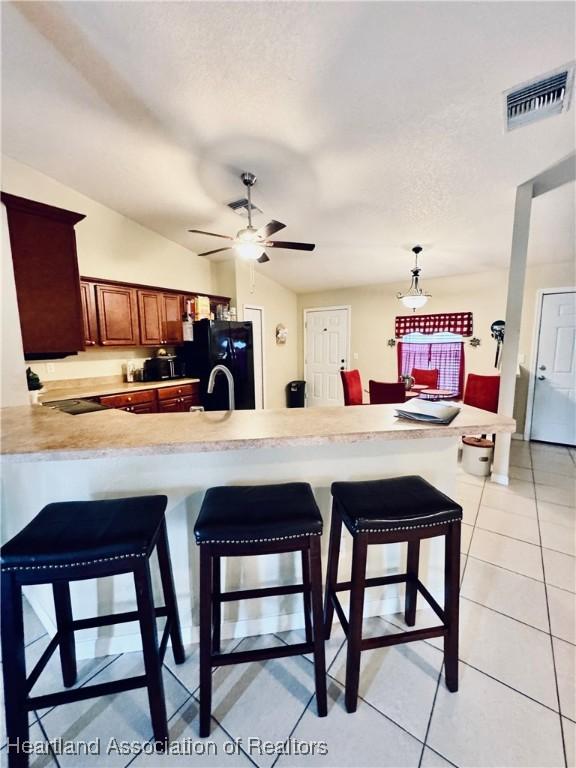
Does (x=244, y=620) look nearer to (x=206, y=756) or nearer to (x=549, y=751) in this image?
(x=206, y=756)

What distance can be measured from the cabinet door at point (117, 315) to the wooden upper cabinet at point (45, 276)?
20.3 inches

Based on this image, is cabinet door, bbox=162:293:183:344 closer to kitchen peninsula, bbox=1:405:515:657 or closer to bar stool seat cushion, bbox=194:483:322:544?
kitchen peninsula, bbox=1:405:515:657

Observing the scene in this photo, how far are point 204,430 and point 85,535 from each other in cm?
51

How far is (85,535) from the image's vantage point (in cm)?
102

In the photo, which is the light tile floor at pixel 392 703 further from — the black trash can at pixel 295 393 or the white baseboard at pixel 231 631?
the black trash can at pixel 295 393

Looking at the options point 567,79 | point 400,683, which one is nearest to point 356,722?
point 400,683

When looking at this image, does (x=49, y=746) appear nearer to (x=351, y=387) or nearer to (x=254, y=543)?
(x=254, y=543)

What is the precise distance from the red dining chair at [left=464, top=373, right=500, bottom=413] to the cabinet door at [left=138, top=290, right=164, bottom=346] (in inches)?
155

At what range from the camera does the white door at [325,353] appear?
19.8 feet

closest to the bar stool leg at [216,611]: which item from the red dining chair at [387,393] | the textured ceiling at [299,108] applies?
the textured ceiling at [299,108]

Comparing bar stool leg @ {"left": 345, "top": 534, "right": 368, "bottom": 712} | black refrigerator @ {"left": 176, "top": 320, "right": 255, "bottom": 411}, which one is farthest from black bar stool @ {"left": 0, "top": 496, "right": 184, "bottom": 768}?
black refrigerator @ {"left": 176, "top": 320, "right": 255, "bottom": 411}

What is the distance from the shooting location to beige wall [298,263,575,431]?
4230 mm

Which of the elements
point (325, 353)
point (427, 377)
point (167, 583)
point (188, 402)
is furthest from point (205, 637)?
point (325, 353)

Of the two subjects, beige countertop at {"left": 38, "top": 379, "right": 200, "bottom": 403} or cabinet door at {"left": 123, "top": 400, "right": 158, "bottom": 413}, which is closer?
beige countertop at {"left": 38, "top": 379, "right": 200, "bottom": 403}
